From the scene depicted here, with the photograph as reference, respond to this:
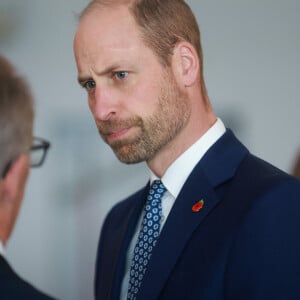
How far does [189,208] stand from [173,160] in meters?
0.13

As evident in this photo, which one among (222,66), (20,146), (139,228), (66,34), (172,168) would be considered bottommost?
(139,228)

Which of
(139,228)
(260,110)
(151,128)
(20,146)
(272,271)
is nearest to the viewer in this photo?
(20,146)

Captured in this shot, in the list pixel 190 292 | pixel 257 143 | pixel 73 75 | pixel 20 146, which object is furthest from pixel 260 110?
pixel 20 146

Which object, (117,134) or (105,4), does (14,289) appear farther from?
(105,4)

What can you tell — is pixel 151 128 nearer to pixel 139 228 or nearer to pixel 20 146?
pixel 139 228

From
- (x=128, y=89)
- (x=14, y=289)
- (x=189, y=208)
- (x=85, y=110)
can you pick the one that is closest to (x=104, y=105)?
(x=128, y=89)

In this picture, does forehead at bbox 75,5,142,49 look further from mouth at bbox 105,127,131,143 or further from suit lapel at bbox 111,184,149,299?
suit lapel at bbox 111,184,149,299

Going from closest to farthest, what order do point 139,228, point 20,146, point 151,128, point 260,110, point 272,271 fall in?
point 20,146 < point 272,271 < point 151,128 < point 139,228 < point 260,110

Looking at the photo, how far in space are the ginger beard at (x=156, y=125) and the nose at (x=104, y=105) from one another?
0.05 feet

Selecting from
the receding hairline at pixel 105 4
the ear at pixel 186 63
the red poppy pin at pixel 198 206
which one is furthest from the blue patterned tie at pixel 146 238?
the receding hairline at pixel 105 4

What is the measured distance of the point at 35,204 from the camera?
208 cm

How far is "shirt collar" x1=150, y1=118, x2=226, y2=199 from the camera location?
4.31ft

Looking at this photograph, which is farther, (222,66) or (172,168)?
(222,66)

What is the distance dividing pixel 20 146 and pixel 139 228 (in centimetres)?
61
